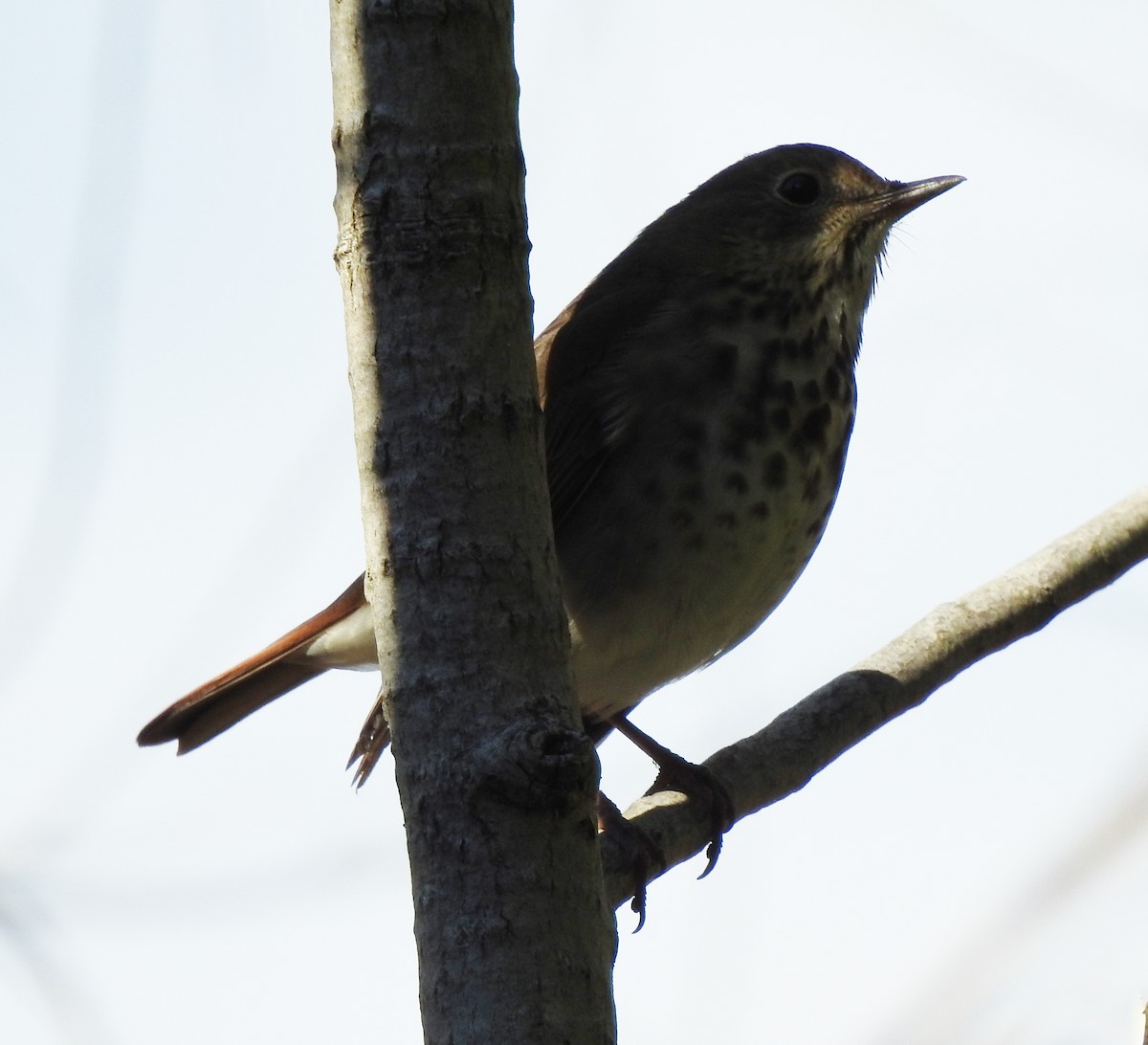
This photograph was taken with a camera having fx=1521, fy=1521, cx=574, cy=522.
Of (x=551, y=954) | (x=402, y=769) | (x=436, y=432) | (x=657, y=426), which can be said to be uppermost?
(x=657, y=426)

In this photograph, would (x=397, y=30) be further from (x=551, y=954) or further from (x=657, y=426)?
(x=657, y=426)

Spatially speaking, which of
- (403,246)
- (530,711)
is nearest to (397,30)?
(403,246)

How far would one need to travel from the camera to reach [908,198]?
180 inches

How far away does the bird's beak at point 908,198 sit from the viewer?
180 inches

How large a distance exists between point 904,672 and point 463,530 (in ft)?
6.11

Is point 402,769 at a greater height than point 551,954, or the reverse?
point 402,769

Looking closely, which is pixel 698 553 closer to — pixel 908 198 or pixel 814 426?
pixel 814 426

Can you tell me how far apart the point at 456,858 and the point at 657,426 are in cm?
218

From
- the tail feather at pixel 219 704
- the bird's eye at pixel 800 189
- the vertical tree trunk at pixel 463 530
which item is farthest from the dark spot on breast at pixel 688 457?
the vertical tree trunk at pixel 463 530

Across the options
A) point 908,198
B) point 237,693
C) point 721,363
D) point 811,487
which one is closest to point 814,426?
point 811,487

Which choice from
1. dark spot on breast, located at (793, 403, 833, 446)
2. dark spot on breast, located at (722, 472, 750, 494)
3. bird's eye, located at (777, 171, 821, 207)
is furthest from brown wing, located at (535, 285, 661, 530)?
bird's eye, located at (777, 171, 821, 207)

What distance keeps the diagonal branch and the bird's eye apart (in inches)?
54.2

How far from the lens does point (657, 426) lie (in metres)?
3.98

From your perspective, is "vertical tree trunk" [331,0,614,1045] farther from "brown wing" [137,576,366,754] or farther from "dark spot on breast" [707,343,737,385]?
"brown wing" [137,576,366,754]
